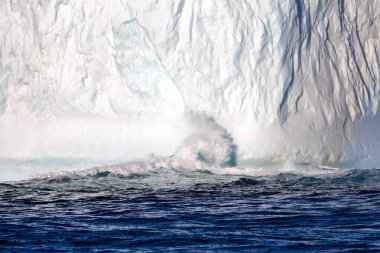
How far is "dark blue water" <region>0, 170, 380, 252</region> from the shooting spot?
13.9m

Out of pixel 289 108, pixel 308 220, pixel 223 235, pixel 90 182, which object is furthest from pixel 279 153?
pixel 223 235

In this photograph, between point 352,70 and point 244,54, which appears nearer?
point 244,54

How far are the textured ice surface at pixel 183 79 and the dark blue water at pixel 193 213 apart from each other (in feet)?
3.67

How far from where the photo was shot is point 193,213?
54.5 feet

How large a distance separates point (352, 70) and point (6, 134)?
7450 mm

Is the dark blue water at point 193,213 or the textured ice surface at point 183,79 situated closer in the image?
the dark blue water at point 193,213

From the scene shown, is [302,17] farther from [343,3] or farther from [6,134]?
[6,134]

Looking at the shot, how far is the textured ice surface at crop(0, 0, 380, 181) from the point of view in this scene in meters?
20.9

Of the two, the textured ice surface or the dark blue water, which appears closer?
the dark blue water

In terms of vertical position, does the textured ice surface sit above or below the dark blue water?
above

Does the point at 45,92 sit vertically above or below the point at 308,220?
above

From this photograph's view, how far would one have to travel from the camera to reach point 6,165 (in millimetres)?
22484

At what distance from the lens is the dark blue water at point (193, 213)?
13859 mm

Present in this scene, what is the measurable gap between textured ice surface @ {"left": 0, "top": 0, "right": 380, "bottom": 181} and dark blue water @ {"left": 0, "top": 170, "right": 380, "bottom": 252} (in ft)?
3.67
